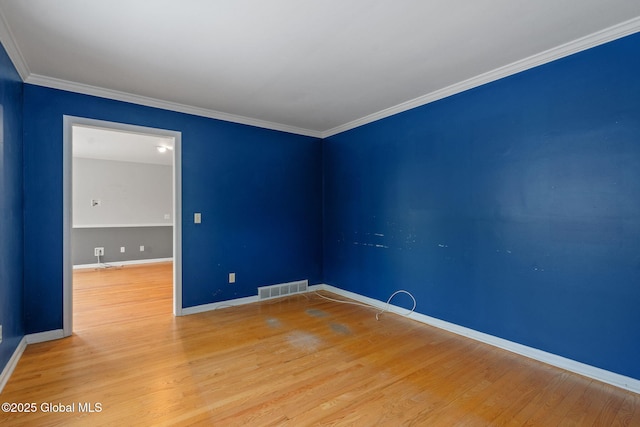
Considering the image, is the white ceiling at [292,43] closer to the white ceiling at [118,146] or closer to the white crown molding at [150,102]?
the white crown molding at [150,102]

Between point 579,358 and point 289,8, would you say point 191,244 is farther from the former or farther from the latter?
point 579,358

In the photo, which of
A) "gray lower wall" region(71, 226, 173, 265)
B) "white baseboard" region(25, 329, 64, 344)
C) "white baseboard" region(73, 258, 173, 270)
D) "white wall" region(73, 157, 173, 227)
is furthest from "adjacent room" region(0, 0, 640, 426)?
"white wall" region(73, 157, 173, 227)

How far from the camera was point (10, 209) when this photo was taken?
2.33m

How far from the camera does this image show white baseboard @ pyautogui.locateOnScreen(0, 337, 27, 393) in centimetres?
205

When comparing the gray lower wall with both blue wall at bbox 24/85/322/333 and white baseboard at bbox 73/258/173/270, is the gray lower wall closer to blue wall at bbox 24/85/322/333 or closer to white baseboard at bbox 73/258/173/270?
white baseboard at bbox 73/258/173/270

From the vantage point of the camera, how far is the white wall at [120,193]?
6.47 m

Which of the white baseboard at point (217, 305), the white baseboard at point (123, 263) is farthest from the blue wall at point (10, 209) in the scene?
the white baseboard at point (123, 263)

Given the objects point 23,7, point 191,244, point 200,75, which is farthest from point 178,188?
point 23,7

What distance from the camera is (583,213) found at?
2203mm

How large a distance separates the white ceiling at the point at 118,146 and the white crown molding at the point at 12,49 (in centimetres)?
174

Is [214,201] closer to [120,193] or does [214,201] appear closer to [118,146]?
[118,146]

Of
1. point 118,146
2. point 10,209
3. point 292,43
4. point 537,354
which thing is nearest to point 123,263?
point 118,146

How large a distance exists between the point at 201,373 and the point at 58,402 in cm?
85

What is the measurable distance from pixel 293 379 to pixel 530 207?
7.70 feet
